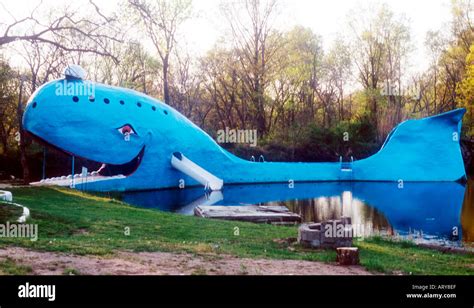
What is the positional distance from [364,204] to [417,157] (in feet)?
34.0

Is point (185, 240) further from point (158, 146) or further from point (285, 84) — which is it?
point (285, 84)

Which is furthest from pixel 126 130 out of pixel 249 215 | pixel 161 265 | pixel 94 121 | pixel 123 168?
pixel 161 265

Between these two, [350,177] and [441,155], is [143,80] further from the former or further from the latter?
[441,155]

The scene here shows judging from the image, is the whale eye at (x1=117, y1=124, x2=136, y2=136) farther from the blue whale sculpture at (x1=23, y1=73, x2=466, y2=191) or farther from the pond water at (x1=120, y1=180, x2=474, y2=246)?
the pond water at (x1=120, y1=180, x2=474, y2=246)

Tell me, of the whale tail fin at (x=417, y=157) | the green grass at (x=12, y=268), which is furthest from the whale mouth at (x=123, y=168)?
the green grass at (x=12, y=268)

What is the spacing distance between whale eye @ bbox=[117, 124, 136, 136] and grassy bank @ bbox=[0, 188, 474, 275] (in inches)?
304

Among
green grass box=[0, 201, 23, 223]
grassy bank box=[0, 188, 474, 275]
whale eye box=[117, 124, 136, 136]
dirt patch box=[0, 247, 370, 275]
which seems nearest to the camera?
dirt patch box=[0, 247, 370, 275]

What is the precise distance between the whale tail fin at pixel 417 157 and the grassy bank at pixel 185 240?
16.3 m

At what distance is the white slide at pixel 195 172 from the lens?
60.5ft

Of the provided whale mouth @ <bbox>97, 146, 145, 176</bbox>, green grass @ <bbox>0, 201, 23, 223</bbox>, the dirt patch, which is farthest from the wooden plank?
whale mouth @ <bbox>97, 146, 145, 176</bbox>

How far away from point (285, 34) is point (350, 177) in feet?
31.2

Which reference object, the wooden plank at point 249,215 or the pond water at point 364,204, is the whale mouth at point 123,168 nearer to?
the pond water at point 364,204

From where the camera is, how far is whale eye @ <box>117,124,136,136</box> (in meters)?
17.7

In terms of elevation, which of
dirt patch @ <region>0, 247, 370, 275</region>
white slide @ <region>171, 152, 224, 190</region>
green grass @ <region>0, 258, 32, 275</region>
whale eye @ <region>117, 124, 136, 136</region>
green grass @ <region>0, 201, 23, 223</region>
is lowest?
dirt patch @ <region>0, 247, 370, 275</region>
